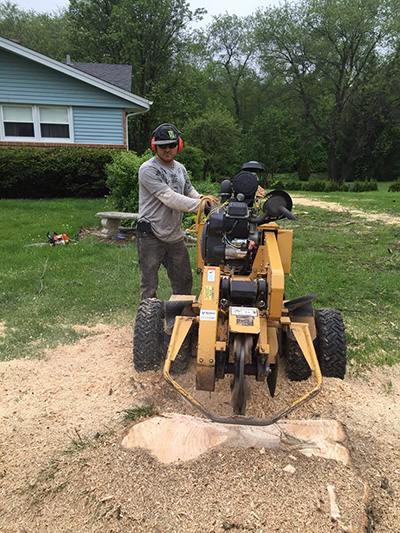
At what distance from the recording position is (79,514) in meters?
2.29

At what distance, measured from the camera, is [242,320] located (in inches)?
107

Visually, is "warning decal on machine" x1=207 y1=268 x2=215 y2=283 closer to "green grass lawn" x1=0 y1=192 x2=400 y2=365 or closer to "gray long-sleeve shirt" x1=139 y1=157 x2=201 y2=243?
"gray long-sleeve shirt" x1=139 y1=157 x2=201 y2=243

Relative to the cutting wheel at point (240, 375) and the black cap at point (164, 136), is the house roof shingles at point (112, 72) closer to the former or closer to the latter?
the black cap at point (164, 136)

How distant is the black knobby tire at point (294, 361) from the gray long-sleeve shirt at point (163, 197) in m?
1.39

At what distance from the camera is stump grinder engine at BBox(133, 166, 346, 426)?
2.70 m

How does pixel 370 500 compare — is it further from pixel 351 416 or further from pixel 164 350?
pixel 164 350

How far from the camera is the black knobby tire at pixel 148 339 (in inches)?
136

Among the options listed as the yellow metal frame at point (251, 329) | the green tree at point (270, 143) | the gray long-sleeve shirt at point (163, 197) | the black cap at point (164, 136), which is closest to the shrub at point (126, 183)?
the gray long-sleeve shirt at point (163, 197)

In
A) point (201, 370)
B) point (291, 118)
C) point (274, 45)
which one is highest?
point (274, 45)

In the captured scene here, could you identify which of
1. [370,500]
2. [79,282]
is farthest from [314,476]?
[79,282]

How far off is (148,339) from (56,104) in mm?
13648

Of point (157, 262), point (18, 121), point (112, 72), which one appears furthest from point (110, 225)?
point (112, 72)

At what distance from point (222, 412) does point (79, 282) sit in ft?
12.1

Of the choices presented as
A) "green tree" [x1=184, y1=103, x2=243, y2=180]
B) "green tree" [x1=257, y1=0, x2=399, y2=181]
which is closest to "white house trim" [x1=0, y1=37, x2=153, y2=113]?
"green tree" [x1=184, y1=103, x2=243, y2=180]
